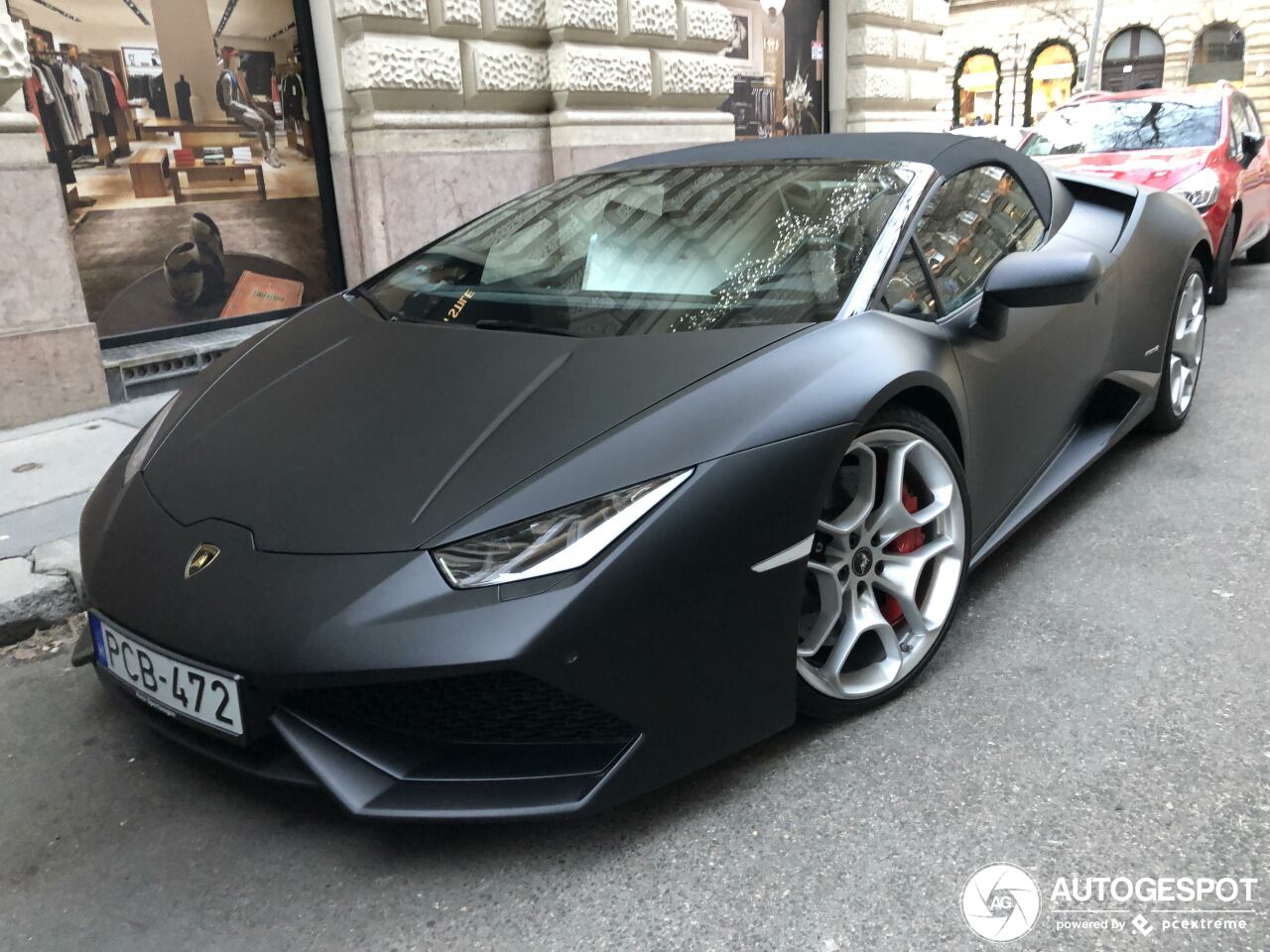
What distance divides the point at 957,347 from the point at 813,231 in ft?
1.41

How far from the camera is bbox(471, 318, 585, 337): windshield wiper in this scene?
2.24m

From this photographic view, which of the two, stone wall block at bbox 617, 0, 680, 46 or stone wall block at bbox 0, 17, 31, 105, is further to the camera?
stone wall block at bbox 617, 0, 680, 46

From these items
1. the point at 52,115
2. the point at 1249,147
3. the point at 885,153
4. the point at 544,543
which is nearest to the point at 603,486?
the point at 544,543

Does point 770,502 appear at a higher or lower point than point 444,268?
lower

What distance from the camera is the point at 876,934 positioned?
1598 millimetres

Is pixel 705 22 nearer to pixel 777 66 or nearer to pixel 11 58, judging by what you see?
pixel 777 66

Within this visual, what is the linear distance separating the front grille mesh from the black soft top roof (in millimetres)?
1690

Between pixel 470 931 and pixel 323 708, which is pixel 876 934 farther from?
pixel 323 708

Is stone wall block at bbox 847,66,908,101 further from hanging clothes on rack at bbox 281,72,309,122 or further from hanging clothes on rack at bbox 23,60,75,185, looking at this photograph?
hanging clothes on rack at bbox 23,60,75,185

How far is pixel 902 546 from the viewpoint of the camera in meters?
2.30

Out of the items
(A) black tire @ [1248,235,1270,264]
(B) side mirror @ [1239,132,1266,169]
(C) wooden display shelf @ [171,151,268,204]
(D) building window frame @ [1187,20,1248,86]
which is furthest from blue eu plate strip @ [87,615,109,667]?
(D) building window frame @ [1187,20,1248,86]

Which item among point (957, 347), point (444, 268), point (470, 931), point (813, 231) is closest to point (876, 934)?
point (470, 931)

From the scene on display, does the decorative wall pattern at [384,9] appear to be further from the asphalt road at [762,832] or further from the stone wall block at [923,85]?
the stone wall block at [923,85]

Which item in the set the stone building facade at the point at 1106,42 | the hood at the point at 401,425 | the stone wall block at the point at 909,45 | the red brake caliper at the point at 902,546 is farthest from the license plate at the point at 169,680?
the stone building facade at the point at 1106,42
